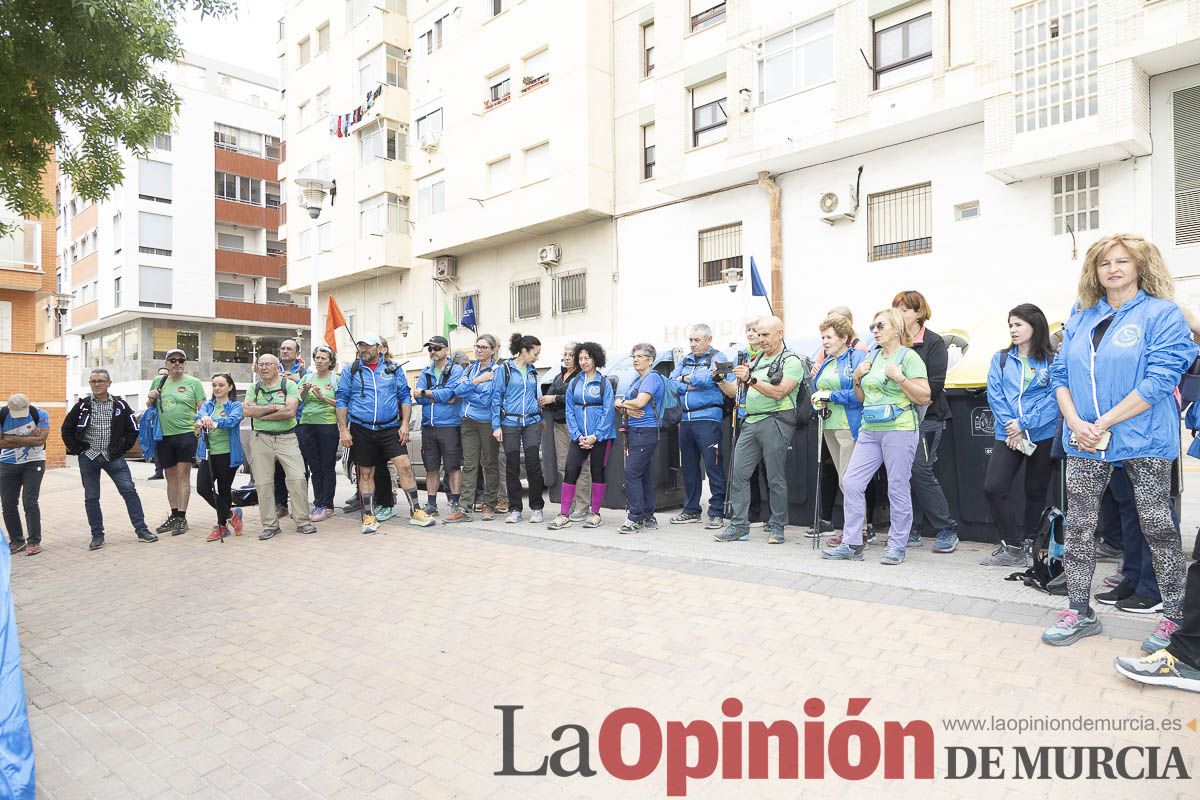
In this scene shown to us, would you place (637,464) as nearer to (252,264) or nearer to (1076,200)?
(1076,200)

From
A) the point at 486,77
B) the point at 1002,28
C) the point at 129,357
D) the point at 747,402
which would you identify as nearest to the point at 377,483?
the point at 747,402

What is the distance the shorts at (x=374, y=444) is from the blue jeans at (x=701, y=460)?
10.4ft

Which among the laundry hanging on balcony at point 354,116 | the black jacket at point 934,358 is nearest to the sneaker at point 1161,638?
the black jacket at point 934,358

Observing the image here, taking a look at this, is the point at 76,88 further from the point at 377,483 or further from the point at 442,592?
the point at 442,592

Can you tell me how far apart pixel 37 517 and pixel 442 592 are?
5.54 meters

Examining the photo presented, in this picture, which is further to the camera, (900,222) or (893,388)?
(900,222)

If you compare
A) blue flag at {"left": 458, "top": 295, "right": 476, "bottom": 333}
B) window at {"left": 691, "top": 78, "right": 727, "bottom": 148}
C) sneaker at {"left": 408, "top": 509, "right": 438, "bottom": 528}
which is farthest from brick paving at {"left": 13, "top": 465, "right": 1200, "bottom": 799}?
blue flag at {"left": 458, "top": 295, "right": 476, "bottom": 333}

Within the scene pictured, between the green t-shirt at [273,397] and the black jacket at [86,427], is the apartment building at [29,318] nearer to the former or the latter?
the black jacket at [86,427]

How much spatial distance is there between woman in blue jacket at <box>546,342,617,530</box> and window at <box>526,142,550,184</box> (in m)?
15.9

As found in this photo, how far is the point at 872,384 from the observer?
6.03 meters

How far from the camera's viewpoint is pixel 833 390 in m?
6.64

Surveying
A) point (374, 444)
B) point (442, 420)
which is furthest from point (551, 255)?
point (374, 444)

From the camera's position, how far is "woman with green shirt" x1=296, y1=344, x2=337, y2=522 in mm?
8852

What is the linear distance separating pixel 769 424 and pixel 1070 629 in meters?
3.25
